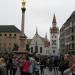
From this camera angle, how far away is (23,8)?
6100cm

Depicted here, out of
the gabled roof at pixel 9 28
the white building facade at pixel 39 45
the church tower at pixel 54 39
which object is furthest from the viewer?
the church tower at pixel 54 39

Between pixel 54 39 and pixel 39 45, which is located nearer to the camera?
pixel 39 45

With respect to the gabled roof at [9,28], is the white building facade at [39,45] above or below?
below

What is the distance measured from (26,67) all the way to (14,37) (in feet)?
434

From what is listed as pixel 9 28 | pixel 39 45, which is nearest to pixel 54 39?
pixel 39 45

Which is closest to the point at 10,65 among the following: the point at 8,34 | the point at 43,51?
the point at 8,34

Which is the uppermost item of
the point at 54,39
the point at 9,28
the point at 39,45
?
the point at 9,28

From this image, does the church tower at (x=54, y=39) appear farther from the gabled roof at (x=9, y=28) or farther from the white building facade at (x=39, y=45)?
the gabled roof at (x=9, y=28)

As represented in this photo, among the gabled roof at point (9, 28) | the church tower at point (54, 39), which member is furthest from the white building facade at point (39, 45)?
the gabled roof at point (9, 28)

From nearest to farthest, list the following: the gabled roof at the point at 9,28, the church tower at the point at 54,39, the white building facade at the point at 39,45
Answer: the gabled roof at the point at 9,28, the white building facade at the point at 39,45, the church tower at the point at 54,39

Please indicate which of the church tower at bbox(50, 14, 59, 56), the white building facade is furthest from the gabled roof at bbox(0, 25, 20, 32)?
the church tower at bbox(50, 14, 59, 56)

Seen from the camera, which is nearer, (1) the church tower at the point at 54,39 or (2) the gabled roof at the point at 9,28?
(2) the gabled roof at the point at 9,28

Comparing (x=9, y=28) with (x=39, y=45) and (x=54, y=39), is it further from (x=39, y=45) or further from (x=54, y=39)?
(x=54, y=39)

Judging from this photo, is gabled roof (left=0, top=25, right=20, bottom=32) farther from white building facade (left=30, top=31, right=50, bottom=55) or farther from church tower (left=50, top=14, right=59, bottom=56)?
church tower (left=50, top=14, right=59, bottom=56)
